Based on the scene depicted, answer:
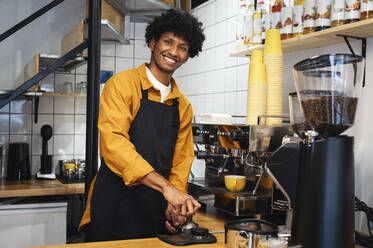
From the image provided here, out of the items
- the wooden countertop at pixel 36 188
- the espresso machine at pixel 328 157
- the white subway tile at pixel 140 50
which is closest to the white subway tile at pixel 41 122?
the wooden countertop at pixel 36 188

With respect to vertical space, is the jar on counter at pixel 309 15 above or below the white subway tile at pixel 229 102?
above

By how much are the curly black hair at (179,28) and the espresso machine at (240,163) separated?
0.40 meters

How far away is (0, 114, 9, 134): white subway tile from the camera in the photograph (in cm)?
345

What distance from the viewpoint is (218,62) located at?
3158mm

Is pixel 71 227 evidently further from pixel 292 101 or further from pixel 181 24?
pixel 292 101

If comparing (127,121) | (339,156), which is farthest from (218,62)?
(339,156)

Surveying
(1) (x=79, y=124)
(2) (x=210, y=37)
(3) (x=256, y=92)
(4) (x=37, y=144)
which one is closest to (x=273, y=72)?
(3) (x=256, y=92)

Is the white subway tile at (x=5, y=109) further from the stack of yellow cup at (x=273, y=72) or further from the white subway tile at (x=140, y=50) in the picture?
the stack of yellow cup at (x=273, y=72)

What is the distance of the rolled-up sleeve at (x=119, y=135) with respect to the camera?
1.48 m

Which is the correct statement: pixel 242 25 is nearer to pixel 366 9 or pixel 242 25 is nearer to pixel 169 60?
pixel 169 60

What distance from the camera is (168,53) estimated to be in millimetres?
1771

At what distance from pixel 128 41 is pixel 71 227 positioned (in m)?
1.74

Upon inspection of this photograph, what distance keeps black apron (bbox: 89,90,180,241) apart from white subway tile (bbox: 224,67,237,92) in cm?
119

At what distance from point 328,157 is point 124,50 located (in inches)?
121
